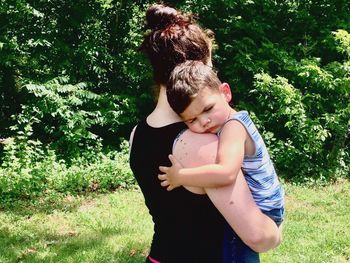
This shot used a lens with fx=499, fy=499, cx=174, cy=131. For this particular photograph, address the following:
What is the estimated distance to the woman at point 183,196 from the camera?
1457 millimetres

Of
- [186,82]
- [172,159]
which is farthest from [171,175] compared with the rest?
[186,82]

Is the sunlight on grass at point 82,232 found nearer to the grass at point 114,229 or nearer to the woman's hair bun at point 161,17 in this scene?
the grass at point 114,229

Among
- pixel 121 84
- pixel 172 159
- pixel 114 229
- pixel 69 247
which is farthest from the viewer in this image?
pixel 121 84

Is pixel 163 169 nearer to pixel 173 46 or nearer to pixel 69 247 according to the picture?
pixel 173 46

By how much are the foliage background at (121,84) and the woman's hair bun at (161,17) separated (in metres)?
5.35

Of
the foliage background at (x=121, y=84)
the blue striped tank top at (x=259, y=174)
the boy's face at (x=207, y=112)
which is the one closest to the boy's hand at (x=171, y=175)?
the boy's face at (x=207, y=112)

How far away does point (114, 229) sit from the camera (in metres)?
5.45

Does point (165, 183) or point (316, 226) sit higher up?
point (165, 183)

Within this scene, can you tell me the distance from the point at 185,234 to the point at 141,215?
436cm

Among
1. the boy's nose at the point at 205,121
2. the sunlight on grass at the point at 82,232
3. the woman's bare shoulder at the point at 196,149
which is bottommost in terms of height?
the sunlight on grass at the point at 82,232

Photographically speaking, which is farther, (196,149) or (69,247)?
(69,247)

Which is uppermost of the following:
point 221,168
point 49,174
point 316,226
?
point 221,168

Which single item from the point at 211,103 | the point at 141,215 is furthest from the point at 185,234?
the point at 141,215

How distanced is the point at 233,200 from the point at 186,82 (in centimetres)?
38
